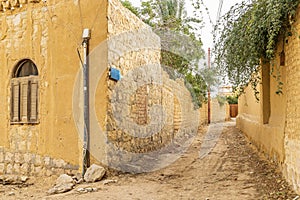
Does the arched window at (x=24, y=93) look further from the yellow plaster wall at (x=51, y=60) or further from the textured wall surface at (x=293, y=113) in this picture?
the textured wall surface at (x=293, y=113)

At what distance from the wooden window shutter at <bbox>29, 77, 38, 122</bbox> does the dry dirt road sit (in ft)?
4.19

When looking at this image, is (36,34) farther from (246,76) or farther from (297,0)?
(297,0)

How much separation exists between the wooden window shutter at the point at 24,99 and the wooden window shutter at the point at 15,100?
10 cm

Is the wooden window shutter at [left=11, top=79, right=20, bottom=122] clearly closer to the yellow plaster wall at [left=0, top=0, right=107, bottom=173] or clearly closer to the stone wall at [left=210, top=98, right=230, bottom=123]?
the yellow plaster wall at [left=0, top=0, right=107, bottom=173]

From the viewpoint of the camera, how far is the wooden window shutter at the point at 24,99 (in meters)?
6.65

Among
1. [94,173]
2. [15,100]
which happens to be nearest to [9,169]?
[15,100]

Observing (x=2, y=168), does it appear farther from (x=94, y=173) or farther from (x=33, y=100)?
(x=94, y=173)

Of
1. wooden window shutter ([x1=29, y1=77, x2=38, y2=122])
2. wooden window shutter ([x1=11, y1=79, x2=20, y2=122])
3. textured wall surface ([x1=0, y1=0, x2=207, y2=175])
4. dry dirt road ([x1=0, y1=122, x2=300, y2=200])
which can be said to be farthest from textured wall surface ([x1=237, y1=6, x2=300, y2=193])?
wooden window shutter ([x1=11, y1=79, x2=20, y2=122])

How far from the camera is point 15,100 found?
682 cm

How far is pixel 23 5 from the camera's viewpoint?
6840 mm

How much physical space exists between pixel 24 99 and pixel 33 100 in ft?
0.73

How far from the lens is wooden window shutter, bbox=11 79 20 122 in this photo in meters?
6.76

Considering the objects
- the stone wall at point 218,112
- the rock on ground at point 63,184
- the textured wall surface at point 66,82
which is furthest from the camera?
the stone wall at point 218,112

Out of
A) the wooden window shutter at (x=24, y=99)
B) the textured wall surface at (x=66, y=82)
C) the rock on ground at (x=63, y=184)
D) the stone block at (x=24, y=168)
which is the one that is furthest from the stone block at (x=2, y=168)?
the rock on ground at (x=63, y=184)
